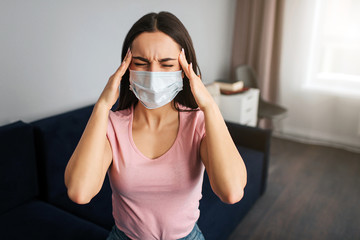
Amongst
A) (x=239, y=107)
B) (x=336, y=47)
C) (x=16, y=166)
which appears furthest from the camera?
(x=336, y=47)

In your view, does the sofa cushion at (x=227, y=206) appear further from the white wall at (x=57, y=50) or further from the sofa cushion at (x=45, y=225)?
the white wall at (x=57, y=50)

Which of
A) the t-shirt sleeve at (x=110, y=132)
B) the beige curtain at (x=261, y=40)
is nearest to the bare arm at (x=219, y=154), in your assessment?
the t-shirt sleeve at (x=110, y=132)

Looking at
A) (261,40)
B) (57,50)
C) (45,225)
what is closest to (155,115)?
(45,225)

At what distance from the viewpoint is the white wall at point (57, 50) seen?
179cm

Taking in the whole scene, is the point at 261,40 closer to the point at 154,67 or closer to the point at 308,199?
the point at 308,199

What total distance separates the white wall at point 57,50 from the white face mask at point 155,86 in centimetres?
112

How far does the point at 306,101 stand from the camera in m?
3.76

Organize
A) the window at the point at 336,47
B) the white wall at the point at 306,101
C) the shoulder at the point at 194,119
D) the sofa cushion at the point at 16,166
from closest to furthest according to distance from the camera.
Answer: the shoulder at the point at 194,119, the sofa cushion at the point at 16,166, the window at the point at 336,47, the white wall at the point at 306,101

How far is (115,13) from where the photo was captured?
7.67ft

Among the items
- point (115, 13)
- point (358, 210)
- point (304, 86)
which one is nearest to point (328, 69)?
point (304, 86)

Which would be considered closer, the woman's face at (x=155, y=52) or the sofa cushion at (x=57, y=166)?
the woman's face at (x=155, y=52)

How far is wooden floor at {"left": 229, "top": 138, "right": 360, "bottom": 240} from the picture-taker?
216cm

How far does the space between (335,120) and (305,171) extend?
38.2 inches

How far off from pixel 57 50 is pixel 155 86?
1288 mm
